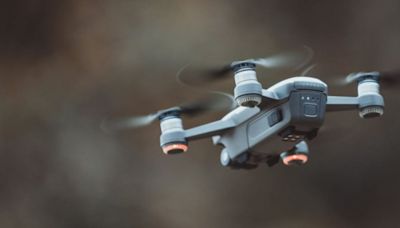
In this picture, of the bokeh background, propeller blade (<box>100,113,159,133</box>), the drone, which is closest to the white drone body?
the drone

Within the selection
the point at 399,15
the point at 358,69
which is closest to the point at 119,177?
the point at 358,69

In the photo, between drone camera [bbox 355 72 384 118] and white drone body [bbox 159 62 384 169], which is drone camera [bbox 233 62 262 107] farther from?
drone camera [bbox 355 72 384 118]

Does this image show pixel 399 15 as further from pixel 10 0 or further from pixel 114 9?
pixel 10 0

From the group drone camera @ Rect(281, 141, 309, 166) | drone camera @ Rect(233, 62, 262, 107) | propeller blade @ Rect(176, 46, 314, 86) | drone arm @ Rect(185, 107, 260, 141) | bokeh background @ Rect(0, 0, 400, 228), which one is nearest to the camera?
drone camera @ Rect(233, 62, 262, 107)

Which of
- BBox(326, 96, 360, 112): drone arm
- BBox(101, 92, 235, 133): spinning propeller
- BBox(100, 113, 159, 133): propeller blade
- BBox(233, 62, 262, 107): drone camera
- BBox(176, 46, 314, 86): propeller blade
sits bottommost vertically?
BBox(233, 62, 262, 107): drone camera

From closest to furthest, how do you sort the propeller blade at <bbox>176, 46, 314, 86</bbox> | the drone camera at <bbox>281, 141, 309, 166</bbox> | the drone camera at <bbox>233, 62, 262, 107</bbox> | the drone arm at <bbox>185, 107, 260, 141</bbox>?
the drone camera at <bbox>233, 62, 262, 107</bbox> → the propeller blade at <bbox>176, 46, 314, 86</bbox> → the drone arm at <bbox>185, 107, 260, 141</bbox> → the drone camera at <bbox>281, 141, 309, 166</bbox>

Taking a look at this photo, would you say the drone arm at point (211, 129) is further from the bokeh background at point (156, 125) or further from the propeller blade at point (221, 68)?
the bokeh background at point (156, 125)

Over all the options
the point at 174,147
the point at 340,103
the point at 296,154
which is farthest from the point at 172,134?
the point at 340,103

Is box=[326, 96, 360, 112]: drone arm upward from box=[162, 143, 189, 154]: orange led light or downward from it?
upward

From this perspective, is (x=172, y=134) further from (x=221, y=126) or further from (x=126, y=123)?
(x=126, y=123)
